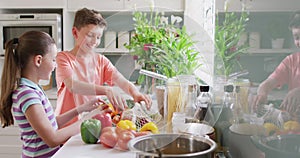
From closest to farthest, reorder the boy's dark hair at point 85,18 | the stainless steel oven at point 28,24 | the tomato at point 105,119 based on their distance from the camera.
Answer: the tomato at point 105,119 < the boy's dark hair at point 85,18 < the stainless steel oven at point 28,24

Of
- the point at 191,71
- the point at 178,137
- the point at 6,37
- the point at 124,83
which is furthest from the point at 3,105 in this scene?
the point at 6,37

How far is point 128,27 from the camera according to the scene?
1.06 m

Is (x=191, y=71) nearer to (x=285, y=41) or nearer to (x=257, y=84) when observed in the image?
(x=257, y=84)

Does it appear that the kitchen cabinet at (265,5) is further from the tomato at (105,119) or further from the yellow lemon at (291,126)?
the tomato at (105,119)

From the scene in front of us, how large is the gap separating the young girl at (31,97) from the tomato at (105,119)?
14 centimetres

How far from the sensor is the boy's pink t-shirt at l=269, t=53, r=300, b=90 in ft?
1.55

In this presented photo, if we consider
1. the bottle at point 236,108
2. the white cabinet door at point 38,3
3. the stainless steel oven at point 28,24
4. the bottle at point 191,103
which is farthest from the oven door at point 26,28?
the bottle at point 236,108

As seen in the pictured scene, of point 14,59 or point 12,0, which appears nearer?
point 14,59

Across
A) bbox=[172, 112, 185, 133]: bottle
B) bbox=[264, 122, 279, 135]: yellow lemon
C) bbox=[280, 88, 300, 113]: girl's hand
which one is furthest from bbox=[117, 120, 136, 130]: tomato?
bbox=[280, 88, 300, 113]: girl's hand

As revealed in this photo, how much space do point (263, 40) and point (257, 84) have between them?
104mm

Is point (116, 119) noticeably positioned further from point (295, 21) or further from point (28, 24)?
point (28, 24)

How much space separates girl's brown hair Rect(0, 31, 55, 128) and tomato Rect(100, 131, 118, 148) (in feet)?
1.93

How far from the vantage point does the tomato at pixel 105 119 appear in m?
1.17

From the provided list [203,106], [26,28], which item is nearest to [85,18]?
[203,106]
